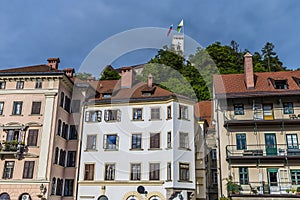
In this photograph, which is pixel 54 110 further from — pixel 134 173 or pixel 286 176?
pixel 286 176

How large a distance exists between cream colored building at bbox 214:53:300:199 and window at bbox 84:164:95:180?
39.4ft

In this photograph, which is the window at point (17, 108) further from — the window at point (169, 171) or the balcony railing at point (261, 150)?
the balcony railing at point (261, 150)

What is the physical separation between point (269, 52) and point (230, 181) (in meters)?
43.6

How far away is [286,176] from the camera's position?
2669 centimetres

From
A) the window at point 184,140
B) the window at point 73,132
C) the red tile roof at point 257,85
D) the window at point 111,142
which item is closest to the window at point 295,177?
the red tile roof at point 257,85

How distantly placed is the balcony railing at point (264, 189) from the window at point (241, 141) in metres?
3.04

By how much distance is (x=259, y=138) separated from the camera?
28.1 m

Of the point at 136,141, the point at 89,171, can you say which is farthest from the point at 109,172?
the point at 136,141

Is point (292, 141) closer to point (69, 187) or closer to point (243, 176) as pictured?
point (243, 176)

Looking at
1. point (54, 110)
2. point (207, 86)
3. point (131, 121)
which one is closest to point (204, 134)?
point (131, 121)

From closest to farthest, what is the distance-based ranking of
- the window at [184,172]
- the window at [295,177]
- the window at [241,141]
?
the window at [295,177] < the window at [241,141] < the window at [184,172]

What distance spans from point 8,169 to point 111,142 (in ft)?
31.6

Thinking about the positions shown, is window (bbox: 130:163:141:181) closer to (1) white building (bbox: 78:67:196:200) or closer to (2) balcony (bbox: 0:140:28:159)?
(1) white building (bbox: 78:67:196:200)

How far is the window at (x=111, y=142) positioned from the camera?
32.0 m
